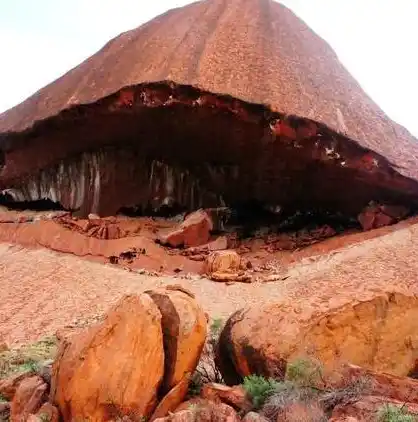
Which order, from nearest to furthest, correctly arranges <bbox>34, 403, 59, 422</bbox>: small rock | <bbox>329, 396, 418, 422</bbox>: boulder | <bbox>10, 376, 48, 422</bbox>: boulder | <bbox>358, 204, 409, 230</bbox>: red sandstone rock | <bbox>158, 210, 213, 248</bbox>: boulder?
<bbox>329, 396, 418, 422</bbox>: boulder, <bbox>34, 403, 59, 422</bbox>: small rock, <bbox>10, 376, 48, 422</bbox>: boulder, <bbox>358, 204, 409, 230</bbox>: red sandstone rock, <bbox>158, 210, 213, 248</bbox>: boulder

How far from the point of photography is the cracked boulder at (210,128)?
12109 mm

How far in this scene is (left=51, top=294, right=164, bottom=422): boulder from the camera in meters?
4.67

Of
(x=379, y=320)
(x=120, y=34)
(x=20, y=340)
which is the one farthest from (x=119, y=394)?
(x=120, y=34)

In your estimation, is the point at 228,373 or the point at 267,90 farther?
the point at 267,90

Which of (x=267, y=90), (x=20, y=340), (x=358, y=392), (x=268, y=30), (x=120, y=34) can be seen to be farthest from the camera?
(x=120, y=34)

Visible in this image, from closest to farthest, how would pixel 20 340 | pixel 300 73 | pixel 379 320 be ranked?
pixel 379 320 < pixel 20 340 < pixel 300 73

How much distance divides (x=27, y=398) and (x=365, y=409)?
9.76ft

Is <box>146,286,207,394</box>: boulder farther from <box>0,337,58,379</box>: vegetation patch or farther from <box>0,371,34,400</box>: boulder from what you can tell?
<box>0,337,58,379</box>: vegetation patch

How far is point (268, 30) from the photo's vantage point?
14.0 metres

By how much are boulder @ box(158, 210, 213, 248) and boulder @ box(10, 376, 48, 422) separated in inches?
306

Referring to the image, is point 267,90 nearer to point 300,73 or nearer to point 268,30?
point 300,73

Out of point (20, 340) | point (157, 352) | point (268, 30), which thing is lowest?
point (20, 340)

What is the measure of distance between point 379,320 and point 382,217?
752 centimetres

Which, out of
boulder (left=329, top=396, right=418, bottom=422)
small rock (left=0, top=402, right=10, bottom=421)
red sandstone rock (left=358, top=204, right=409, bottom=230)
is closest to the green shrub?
boulder (left=329, top=396, right=418, bottom=422)
